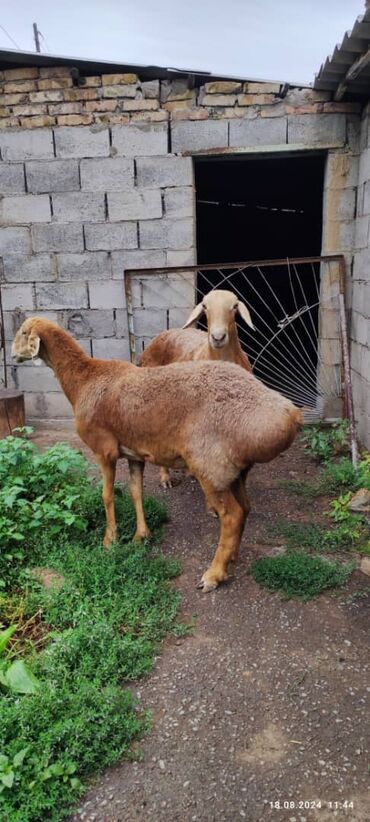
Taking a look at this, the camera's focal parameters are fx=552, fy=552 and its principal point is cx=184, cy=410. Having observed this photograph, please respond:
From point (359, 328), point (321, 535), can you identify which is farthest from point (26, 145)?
point (321, 535)

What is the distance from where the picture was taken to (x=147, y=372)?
4.11 meters

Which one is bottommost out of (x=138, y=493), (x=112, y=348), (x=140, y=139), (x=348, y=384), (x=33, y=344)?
(x=138, y=493)

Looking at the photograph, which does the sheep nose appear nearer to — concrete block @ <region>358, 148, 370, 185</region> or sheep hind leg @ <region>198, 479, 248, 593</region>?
sheep hind leg @ <region>198, 479, 248, 593</region>

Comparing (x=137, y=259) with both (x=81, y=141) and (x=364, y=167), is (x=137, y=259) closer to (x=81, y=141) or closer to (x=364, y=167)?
(x=81, y=141)

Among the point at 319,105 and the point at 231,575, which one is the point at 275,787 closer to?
the point at 231,575

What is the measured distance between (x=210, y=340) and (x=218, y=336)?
0.38 ft

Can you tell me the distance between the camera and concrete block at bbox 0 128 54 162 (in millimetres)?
7043

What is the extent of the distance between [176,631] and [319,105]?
240 inches

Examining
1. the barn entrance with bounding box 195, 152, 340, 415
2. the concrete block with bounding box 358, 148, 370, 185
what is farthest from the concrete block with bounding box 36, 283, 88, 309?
the concrete block with bounding box 358, 148, 370, 185

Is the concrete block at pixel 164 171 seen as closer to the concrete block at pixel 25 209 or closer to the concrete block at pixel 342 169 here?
the concrete block at pixel 25 209

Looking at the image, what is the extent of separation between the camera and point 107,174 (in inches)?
276

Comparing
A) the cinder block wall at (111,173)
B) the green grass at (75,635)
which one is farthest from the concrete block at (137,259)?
the green grass at (75,635)

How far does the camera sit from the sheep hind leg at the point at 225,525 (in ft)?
11.6

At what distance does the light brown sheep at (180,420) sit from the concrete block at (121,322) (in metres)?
2.99
